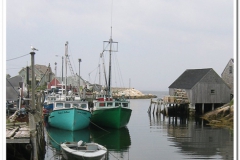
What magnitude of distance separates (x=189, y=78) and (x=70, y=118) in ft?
65.7

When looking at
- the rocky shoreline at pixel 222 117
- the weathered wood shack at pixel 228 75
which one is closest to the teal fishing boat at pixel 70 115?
the rocky shoreline at pixel 222 117

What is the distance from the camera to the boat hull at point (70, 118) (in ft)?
67.0

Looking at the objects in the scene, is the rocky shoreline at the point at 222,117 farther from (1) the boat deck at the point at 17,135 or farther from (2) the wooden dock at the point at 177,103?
(1) the boat deck at the point at 17,135

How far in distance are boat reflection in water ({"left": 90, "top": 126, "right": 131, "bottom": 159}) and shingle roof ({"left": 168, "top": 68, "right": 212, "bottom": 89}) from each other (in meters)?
13.8

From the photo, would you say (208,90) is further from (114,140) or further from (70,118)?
(70,118)

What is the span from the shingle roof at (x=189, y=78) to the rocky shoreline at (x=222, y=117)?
194 inches

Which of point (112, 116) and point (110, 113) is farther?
point (112, 116)

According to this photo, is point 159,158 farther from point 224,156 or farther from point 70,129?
point 70,129

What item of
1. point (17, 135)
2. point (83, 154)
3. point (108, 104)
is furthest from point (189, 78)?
point (17, 135)

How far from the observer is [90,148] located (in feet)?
37.7

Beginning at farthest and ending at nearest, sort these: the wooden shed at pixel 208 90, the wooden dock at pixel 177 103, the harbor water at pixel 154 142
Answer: the wooden dock at pixel 177 103 < the wooden shed at pixel 208 90 < the harbor water at pixel 154 142

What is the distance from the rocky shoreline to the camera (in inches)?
1049

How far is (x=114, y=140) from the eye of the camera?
18.9 meters
